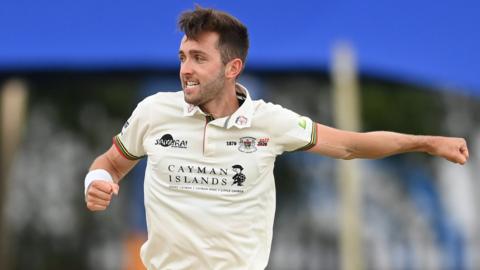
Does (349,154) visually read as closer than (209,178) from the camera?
No

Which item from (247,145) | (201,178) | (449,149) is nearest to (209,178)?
(201,178)

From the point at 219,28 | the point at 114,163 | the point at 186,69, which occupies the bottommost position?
the point at 114,163

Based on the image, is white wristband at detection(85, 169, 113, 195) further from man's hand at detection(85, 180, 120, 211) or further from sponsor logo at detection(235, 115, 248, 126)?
sponsor logo at detection(235, 115, 248, 126)

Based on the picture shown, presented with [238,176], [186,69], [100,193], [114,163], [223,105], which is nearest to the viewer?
[100,193]

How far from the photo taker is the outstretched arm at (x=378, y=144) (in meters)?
7.12

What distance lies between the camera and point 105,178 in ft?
23.0

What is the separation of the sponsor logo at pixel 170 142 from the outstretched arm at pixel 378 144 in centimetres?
88

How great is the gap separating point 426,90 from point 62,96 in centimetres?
676

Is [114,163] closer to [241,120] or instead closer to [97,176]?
[97,176]

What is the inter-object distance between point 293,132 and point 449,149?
3.40 feet

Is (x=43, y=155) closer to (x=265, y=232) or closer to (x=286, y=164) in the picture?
(x=286, y=164)

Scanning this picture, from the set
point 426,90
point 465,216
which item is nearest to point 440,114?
point 426,90

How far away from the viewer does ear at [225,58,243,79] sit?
704cm

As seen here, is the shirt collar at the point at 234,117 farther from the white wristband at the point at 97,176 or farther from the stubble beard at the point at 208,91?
the white wristband at the point at 97,176
